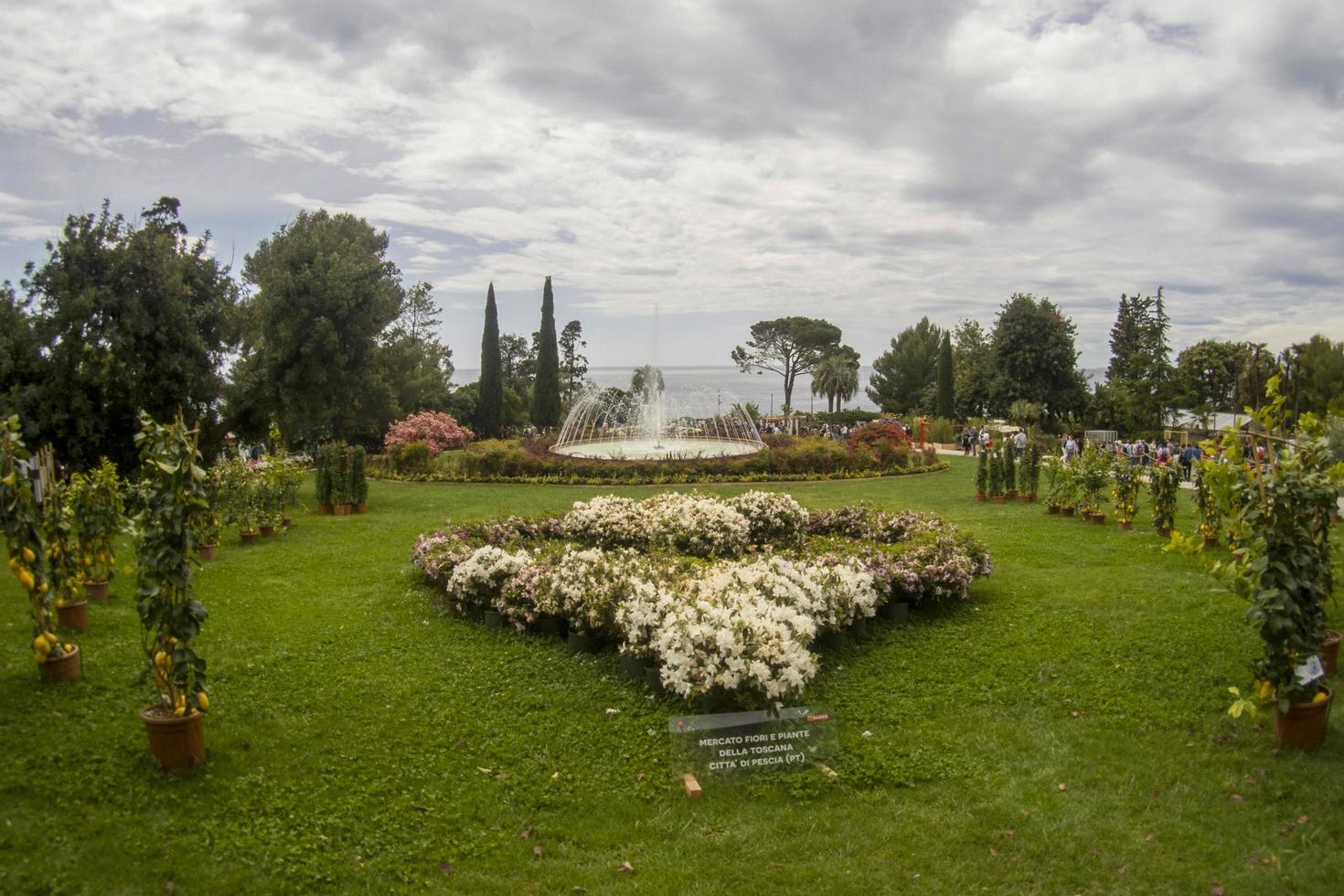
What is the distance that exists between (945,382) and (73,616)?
38665mm

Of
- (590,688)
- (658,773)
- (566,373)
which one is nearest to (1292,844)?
(658,773)

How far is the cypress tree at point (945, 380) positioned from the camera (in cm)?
4112

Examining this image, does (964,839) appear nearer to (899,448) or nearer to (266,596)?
(266,596)

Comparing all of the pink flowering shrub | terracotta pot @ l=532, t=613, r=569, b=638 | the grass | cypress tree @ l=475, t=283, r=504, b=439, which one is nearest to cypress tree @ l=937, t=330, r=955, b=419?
cypress tree @ l=475, t=283, r=504, b=439

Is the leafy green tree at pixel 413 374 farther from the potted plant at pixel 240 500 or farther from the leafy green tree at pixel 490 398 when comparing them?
the potted plant at pixel 240 500

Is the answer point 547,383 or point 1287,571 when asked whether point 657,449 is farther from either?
point 1287,571

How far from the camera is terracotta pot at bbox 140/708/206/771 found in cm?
482

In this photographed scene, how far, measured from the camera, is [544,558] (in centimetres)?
820

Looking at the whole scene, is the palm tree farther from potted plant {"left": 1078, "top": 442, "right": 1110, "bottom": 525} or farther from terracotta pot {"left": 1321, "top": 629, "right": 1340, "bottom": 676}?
terracotta pot {"left": 1321, "top": 629, "right": 1340, "bottom": 676}

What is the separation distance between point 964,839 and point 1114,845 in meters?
0.73

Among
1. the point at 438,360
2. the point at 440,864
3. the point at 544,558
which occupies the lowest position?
the point at 440,864

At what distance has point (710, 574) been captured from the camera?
7270mm

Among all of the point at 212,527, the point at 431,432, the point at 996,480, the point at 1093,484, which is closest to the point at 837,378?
the point at 431,432

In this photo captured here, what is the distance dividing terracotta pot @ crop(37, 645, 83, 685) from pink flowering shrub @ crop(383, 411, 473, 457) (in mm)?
17217
